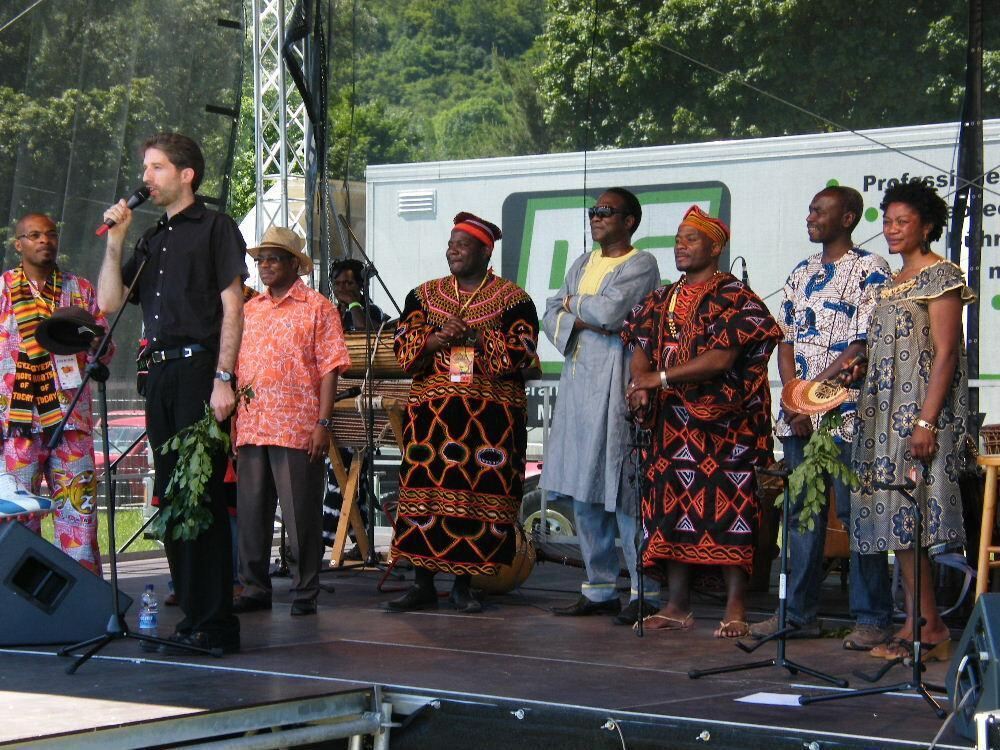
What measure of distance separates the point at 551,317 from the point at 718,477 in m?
1.18

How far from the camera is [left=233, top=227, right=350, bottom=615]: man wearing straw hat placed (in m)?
6.42

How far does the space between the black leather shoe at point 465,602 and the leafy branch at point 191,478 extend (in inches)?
67.8

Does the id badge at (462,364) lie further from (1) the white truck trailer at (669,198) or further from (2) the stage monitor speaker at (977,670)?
(2) the stage monitor speaker at (977,670)

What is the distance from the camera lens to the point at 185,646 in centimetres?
502

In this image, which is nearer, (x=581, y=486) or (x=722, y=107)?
(x=581, y=486)

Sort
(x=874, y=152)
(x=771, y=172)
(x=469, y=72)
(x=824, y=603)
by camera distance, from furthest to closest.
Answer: (x=469, y=72), (x=771, y=172), (x=874, y=152), (x=824, y=603)

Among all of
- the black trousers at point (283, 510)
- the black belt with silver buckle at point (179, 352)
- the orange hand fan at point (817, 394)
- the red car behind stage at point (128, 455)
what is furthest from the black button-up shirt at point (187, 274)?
the red car behind stage at point (128, 455)

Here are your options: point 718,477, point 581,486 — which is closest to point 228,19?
point 581,486

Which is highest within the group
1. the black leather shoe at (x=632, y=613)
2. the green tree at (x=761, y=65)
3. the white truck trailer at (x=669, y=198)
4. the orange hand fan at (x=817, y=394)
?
the green tree at (x=761, y=65)

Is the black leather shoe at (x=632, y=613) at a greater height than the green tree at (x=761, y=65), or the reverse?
the green tree at (x=761, y=65)

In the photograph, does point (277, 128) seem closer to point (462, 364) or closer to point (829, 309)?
point (462, 364)

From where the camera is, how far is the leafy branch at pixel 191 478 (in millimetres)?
4930

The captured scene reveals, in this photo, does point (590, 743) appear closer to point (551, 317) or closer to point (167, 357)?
point (167, 357)

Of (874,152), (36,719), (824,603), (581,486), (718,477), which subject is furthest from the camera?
(874,152)
